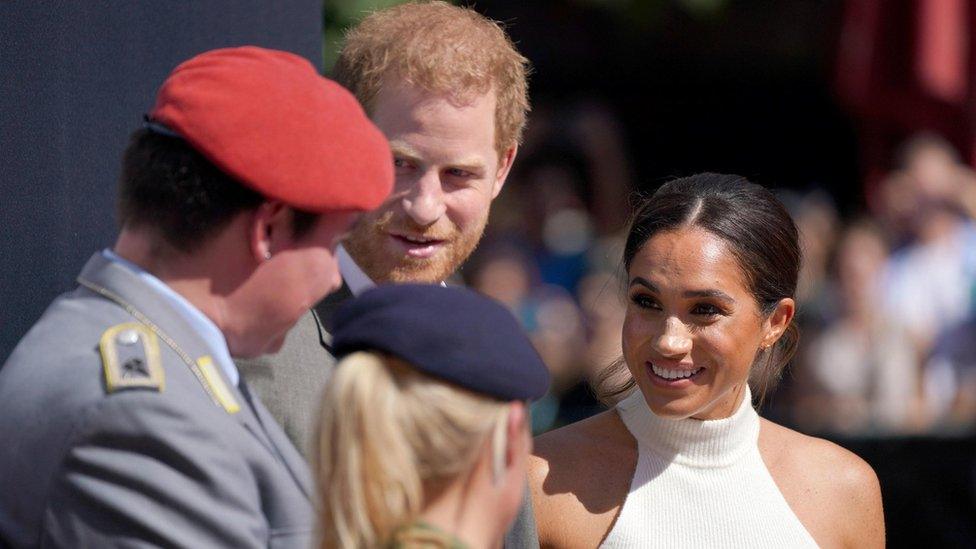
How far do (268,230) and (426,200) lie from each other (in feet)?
2.48

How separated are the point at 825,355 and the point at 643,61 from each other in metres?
2.88

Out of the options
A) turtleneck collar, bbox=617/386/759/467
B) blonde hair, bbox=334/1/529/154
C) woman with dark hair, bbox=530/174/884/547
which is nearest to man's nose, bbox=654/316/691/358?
woman with dark hair, bbox=530/174/884/547

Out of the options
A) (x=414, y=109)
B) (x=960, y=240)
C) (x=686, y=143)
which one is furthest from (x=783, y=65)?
(x=414, y=109)

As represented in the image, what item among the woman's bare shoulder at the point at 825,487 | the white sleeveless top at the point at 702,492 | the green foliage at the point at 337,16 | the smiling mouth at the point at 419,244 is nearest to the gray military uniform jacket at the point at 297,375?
the smiling mouth at the point at 419,244

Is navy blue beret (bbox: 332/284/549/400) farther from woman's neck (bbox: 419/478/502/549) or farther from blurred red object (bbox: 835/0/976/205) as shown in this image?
blurred red object (bbox: 835/0/976/205)

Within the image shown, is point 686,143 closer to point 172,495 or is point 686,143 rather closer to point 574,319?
point 574,319

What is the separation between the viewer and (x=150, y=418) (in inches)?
62.7

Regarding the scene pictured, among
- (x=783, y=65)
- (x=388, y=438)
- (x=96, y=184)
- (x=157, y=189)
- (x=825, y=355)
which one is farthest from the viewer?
(x=783, y=65)

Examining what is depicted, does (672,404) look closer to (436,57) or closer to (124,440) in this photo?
(436,57)

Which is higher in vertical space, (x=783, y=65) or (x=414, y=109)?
(x=414, y=109)

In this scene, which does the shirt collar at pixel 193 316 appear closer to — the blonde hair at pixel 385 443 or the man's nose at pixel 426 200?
the blonde hair at pixel 385 443

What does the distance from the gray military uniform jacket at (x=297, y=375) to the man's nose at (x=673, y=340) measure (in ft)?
2.41

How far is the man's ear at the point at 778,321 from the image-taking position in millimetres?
2924

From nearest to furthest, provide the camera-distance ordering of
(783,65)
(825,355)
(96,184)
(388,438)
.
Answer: (388,438) < (96,184) < (825,355) < (783,65)
